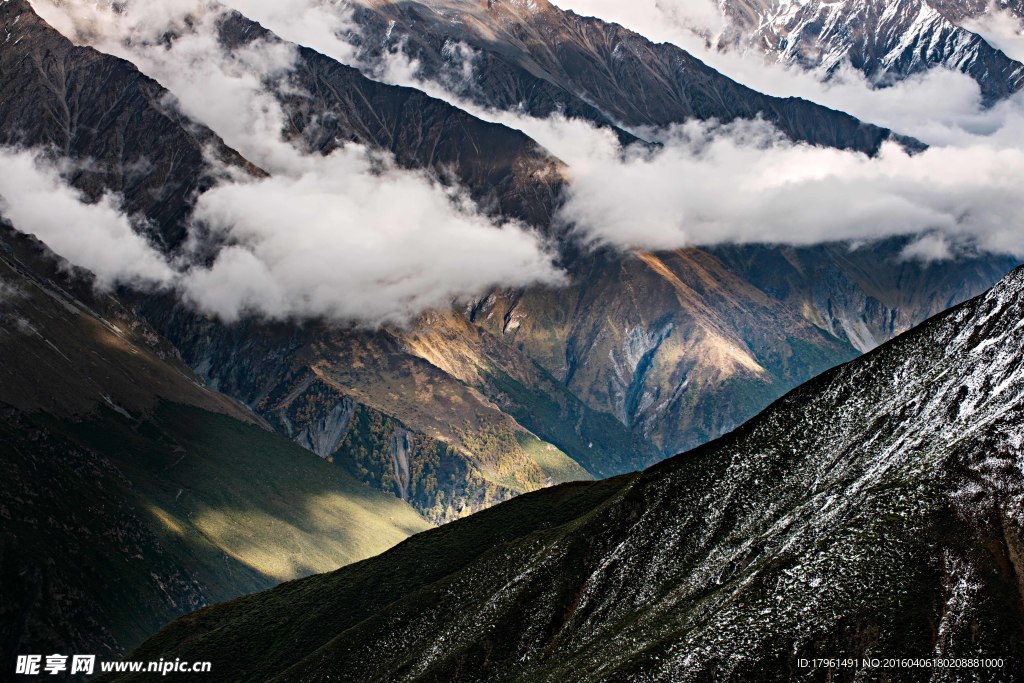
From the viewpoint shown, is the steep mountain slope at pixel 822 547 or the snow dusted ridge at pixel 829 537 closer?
the steep mountain slope at pixel 822 547

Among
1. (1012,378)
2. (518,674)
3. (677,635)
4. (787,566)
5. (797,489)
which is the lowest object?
(518,674)

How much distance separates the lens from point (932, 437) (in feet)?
497

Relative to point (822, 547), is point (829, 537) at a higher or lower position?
higher

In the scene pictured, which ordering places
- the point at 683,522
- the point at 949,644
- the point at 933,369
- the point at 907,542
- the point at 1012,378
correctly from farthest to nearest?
the point at 683,522 → the point at 933,369 → the point at 1012,378 → the point at 907,542 → the point at 949,644

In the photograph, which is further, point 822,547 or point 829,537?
point 829,537

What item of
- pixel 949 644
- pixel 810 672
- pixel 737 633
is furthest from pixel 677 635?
pixel 949 644

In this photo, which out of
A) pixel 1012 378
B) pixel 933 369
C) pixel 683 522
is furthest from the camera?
pixel 683 522

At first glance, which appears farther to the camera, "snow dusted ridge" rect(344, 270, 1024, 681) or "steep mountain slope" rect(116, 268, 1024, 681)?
"snow dusted ridge" rect(344, 270, 1024, 681)

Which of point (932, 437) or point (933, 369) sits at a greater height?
point (933, 369)

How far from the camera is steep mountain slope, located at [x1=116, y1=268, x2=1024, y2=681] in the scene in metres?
129

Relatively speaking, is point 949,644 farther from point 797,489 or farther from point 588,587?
point 588,587

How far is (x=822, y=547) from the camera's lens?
5615 inches

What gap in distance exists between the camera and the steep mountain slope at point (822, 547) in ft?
424

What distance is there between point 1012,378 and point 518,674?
264ft
